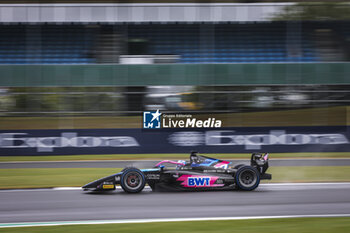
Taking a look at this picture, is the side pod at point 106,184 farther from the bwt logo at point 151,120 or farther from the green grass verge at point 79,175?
the bwt logo at point 151,120

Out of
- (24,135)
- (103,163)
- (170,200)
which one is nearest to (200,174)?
(170,200)

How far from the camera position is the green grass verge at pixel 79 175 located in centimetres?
1080

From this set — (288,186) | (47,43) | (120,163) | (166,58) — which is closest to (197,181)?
(288,186)

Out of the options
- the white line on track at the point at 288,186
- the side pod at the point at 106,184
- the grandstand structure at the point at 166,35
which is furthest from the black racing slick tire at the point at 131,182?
the grandstand structure at the point at 166,35

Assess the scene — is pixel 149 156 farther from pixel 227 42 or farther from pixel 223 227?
pixel 223 227

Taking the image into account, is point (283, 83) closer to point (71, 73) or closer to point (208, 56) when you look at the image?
point (208, 56)

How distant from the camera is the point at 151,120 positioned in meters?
16.7

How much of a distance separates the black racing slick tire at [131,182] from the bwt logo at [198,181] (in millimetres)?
986

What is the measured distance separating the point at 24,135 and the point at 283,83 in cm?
1102

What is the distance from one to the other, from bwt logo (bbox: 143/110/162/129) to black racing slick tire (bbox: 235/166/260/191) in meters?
7.59

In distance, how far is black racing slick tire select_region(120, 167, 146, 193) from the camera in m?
8.87

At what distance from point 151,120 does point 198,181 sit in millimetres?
7964

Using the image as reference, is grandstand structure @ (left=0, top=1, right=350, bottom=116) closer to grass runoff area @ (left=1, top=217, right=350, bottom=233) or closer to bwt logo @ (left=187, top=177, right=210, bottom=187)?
bwt logo @ (left=187, top=177, right=210, bottom=187)

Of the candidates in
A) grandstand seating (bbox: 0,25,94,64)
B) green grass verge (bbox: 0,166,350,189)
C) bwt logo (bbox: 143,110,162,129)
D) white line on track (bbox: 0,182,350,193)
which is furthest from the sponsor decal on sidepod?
grandstand seating (bbox: 0,25,94,64)
